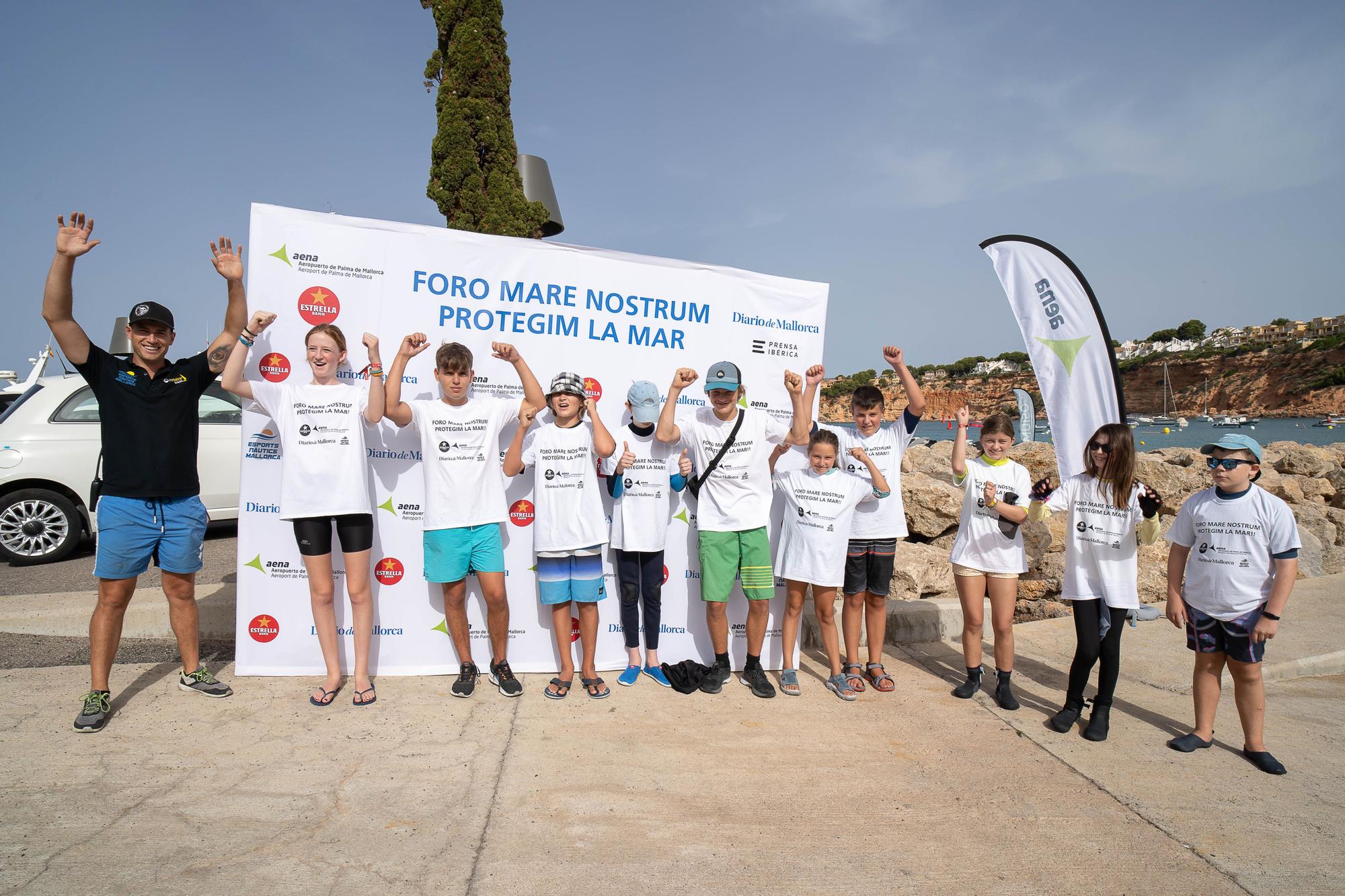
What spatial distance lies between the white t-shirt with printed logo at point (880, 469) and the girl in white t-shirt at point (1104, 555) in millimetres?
876

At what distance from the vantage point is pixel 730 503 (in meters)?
4.61

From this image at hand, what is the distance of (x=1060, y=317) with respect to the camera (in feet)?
15.6

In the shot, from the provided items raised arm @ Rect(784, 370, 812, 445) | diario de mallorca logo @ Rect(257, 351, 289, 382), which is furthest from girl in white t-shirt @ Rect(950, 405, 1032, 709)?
diario de mallorca logo @ Rect(257, 351, 289, 382)

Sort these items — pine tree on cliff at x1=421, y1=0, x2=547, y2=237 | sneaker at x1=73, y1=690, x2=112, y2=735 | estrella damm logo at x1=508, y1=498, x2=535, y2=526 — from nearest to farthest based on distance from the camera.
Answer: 1. sneaker at x1=73, y1=690, x2=112, y2=735
2. estrella damm logo at x1=508, y1=498, x2=535, y2=526
3. pine tree on cliff at x1=421, y1=0, x2=547, y2=237

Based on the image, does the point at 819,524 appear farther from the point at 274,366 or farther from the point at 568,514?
the point at 274,366

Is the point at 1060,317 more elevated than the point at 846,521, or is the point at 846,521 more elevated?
the point at 1060,317

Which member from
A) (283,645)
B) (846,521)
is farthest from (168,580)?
(846,521)

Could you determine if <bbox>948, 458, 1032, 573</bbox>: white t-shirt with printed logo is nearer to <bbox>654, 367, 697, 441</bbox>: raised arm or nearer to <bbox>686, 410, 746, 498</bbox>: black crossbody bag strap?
<bbox>686, 410, 746, 498</bbox>: black crossbody bag strap

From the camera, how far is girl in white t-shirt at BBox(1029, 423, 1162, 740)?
4098 mm

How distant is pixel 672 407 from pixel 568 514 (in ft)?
3.17

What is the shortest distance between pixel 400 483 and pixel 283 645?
1260 mm

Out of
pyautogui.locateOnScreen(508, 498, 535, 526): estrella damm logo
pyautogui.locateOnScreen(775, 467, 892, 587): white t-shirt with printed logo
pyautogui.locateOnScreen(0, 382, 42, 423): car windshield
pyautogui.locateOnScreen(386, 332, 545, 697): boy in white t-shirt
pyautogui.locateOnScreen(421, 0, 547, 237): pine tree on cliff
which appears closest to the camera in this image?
pyautogui.locateOnScreen(386, 332, 545, 697): boy in white t-shirt

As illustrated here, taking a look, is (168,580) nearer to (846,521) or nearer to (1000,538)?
(846,521)

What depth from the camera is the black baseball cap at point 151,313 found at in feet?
12.8
